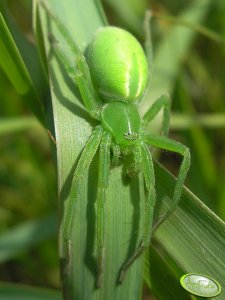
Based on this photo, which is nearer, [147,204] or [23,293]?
[147,204]

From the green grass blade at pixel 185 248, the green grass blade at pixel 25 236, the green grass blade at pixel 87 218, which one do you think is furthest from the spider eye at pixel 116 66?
the green grass blade at pixel 25 236

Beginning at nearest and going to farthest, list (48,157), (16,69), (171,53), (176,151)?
(16,69) → (176,151) → (171,53) → (48,157)

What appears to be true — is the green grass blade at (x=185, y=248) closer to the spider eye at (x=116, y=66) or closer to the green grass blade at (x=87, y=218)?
the green grass blade at (x=87, y=218)

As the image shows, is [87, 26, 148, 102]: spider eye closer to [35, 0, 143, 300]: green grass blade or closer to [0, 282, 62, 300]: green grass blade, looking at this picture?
[35, 0, 143, 300]: green grass blade

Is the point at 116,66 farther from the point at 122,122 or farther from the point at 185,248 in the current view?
the point at 185,248

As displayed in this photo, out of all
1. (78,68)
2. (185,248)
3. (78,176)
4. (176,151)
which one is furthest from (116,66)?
(185,248)

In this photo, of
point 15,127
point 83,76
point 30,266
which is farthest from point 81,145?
point 30,266

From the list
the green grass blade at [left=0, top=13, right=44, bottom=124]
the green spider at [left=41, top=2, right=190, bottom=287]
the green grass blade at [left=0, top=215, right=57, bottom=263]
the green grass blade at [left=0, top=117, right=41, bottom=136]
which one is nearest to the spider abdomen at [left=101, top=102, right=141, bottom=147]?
the green spider at [left=41, top=2, right=190, bottom=287]
